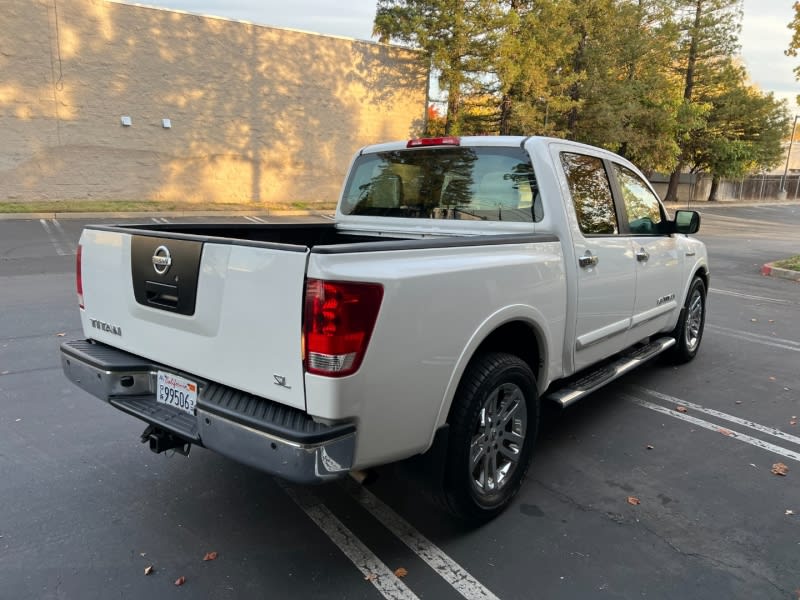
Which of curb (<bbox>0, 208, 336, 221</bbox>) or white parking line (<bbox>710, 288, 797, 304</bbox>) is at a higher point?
curb (<bbox>0, 208, 336, 221</bbox>)

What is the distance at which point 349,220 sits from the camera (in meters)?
4.54

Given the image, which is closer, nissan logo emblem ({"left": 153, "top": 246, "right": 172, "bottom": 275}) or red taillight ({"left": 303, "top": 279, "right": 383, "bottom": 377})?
red taillight ({"left": 303, "top": 279, "right": 383, "bottom": 377})

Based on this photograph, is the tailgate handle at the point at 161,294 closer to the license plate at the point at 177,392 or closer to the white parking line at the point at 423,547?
the license plate at the point at 177,392

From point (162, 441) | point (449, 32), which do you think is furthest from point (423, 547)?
point (449, 32)

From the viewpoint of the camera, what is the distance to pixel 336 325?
2232 millimetres

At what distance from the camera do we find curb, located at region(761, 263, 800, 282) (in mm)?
11688

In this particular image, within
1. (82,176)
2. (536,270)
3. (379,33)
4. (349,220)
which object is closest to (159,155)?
(82,176)

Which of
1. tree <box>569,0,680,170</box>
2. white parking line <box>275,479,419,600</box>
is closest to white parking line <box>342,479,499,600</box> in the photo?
white parking line <box>275,479,419,600</box>

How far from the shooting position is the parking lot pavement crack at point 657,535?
2770 millimetres

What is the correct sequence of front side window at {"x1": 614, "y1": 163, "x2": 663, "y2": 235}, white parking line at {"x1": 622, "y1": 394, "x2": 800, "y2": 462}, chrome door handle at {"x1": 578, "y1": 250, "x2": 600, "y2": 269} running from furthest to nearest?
front side window at {"x1": 614, "y1": 163, "x2": 663, "y2": 235} < white parking line at {"x1": 622, "y1": 394, "x2": 800, "y2": 462} < chrome door handle at {"x1": 578, "y1": 250, "x2": 600, "y2": 269}

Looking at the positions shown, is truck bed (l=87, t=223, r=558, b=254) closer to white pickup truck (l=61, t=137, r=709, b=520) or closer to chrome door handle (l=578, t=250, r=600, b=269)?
white pickup truck (l=61, t=137, r=709, b=520)

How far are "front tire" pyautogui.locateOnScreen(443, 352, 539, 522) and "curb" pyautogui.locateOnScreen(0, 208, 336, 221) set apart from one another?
631 inches

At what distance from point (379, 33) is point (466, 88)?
4.18 meters

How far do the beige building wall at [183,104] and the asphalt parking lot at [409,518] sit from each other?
16682 millimetres
